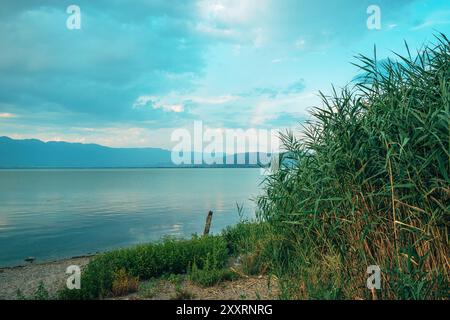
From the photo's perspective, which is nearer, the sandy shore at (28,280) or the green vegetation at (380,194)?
the green vegetation at (380,194)

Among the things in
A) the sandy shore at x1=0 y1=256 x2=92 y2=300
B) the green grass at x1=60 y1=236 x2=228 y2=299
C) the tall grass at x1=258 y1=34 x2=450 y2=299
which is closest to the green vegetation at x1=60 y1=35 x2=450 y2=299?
the tall grass at x1=258 y1=34 x2=450 y2=299

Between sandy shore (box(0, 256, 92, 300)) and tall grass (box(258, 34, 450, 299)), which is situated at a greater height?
tall grass (box(258, 34, 450, 299))

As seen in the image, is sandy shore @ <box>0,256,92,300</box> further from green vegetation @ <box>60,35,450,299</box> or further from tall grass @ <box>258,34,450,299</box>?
tall grass @ <box>258,34,450,299</box>

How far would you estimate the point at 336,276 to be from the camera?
493 centimetres

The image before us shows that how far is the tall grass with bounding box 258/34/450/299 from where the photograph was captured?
14.0ft

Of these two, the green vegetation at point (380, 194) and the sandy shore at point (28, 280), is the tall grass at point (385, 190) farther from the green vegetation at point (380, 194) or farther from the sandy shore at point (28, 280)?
the sandy shore at point (28, 280)

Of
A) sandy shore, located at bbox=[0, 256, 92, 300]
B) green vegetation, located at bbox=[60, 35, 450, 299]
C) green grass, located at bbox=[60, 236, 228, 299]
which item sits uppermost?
green vegetation, located at bbox=[60, 35, 450, 299]

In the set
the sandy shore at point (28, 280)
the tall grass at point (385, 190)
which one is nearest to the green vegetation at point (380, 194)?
the tall grass at point (385, 190)

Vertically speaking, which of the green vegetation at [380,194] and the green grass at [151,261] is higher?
the green vegetation at [380,194]

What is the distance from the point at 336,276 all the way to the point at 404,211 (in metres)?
1.32

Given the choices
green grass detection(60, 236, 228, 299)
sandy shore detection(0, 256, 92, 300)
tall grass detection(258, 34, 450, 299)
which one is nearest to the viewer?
tall grass detection(258, 34, 450, 299)

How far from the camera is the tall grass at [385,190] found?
14.0 feet
